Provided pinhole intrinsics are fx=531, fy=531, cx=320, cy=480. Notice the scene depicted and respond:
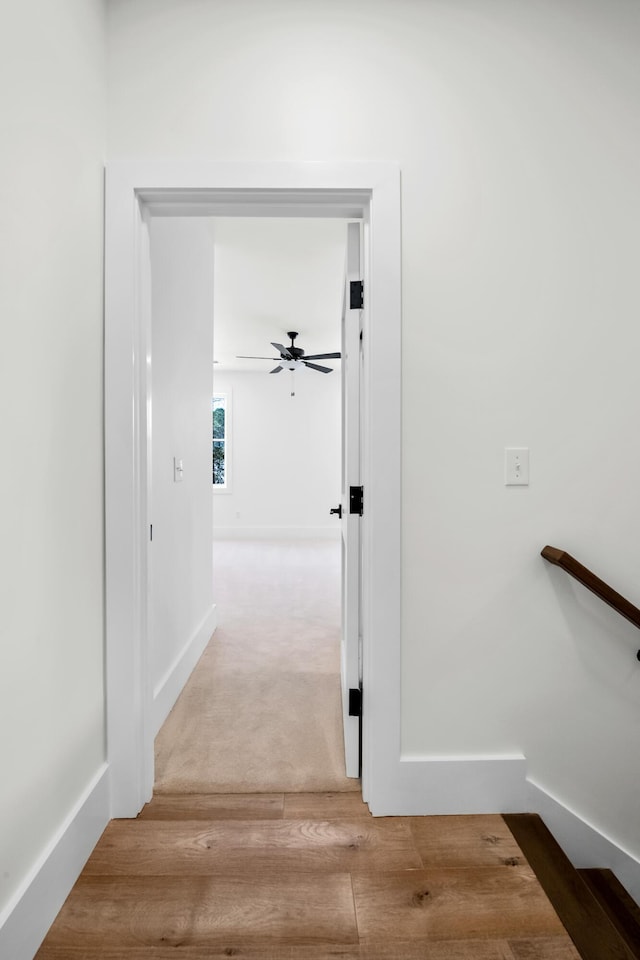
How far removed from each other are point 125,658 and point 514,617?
4.10ft

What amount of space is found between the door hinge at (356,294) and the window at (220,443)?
650cm

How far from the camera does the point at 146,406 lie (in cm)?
173

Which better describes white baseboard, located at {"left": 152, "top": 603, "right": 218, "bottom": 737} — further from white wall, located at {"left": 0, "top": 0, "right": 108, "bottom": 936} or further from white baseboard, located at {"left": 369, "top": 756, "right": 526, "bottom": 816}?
white baseboard, located at {"left": 369, "top": 756, "right": 526, "bottom": 816}

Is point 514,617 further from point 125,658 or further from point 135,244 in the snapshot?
point 135,244

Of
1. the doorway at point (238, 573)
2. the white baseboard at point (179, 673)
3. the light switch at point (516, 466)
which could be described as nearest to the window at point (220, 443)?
the doorway at point (238, 573)

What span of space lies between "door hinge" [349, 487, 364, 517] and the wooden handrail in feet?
2.14

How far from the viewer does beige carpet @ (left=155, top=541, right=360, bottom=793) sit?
75.3 inches

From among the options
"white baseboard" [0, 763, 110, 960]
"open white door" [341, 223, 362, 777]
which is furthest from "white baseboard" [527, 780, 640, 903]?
"white baseboard" [0, 763, 110, 960]

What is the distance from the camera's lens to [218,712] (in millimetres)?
2393

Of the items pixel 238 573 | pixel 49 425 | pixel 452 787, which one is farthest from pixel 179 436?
pixel 238 573

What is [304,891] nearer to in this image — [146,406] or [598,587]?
[598,587]

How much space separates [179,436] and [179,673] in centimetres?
116

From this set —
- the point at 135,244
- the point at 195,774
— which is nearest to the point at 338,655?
the point at 195,774

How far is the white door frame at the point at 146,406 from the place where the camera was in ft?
5.38
